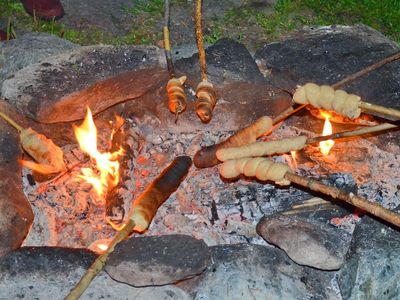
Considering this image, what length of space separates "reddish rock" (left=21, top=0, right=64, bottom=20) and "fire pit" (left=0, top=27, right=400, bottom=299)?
147 cm

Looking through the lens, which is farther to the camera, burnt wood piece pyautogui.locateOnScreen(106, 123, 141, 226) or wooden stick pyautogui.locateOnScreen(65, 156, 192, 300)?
burnt wood piece pyautogui.locateOnScreen(106, 123, 141, 226)

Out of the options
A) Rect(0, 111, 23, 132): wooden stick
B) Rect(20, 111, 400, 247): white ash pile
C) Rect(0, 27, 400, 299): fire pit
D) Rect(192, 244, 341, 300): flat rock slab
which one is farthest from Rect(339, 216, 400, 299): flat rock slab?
Rect(0, 111, 23, 132): wooden stick

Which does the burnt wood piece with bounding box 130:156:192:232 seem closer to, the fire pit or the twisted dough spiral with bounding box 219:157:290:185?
the fire pit

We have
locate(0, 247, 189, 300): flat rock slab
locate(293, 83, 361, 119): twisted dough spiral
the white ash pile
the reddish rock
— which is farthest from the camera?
the reddish rock

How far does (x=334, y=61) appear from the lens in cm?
407

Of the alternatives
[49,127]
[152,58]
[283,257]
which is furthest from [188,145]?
[283,257]

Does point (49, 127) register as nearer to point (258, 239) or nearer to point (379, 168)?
point (258, 239)

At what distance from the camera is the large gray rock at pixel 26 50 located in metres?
4.21

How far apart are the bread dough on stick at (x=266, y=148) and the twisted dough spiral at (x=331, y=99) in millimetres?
219

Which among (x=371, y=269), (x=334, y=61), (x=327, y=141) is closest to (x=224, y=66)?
(x=334, y=61)

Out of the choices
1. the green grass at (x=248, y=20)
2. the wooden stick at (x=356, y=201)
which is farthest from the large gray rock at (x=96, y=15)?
the wooden stick at (x=356, y=201)

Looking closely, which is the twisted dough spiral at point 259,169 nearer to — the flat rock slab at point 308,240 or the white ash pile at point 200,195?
the flat rock slab at point 308,240

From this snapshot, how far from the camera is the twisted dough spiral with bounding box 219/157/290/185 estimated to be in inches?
130

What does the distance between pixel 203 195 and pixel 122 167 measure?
0.52 m
